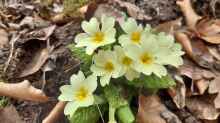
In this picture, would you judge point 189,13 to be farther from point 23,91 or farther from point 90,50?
point 23,91

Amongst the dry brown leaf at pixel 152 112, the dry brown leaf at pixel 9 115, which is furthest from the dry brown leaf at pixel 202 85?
the dry brown leaf at pixel 9 115

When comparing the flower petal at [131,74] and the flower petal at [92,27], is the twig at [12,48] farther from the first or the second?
the flower petal at [131,74]

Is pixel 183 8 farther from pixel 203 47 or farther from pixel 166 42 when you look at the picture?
pixel 166 42

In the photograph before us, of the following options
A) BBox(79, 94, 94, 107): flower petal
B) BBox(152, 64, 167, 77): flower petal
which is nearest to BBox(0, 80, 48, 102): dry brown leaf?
BBox(79, 94, 94, 107): flower petal

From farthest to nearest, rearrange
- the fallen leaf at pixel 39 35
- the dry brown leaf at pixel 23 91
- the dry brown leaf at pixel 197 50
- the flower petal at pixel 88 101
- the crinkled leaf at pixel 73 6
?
the crinkled leaf at pixel 73 6 → the fallen leaf at pixel 39 35 → the dry brown leaf at pixel 197 50 → the dry brown leaf at pixel 23 91 → the flower petal at pixel 88 101

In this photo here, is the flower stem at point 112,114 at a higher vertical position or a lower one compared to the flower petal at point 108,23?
lower

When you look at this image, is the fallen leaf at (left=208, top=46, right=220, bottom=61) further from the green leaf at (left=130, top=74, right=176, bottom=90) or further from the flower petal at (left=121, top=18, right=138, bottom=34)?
the flower petal at (left=121, top=18, right=138, bottom=34)

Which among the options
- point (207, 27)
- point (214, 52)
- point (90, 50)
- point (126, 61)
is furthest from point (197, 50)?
point (90, 50)
